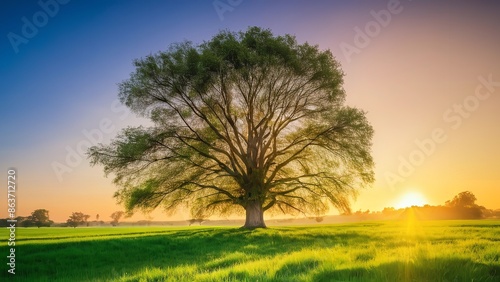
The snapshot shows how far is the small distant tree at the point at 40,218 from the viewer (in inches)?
2817

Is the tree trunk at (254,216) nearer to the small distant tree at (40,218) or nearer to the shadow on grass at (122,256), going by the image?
the shadow on grass at (122,256)

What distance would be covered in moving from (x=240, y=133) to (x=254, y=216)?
753 centimetres

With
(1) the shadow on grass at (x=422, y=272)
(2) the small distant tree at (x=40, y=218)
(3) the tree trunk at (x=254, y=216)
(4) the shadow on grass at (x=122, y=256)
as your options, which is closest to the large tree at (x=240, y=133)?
(3) the tree trunk at (x=254, y=216)

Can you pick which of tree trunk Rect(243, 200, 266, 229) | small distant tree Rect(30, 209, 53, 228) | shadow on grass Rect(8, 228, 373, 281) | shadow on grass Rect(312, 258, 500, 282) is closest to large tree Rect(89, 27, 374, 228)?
tree trunk Rect(243, 200, 266, 229)

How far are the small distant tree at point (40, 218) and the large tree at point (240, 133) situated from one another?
193 feet

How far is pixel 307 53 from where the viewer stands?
2752cm

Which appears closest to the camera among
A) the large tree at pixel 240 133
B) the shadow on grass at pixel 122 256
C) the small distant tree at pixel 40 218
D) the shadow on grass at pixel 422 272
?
the shadow on grass at pixel 422 272

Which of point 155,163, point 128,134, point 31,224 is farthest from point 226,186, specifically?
point 31,224

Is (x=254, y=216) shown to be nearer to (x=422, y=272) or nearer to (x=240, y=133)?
(x=240, y=133)

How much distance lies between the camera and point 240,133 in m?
30.2

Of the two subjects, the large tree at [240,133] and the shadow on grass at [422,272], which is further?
the large tree at [240,133]

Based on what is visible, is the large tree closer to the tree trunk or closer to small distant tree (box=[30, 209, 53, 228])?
the tree trunk

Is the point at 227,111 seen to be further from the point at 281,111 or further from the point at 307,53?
the point at 307,53

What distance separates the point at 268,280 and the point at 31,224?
3248 inches
